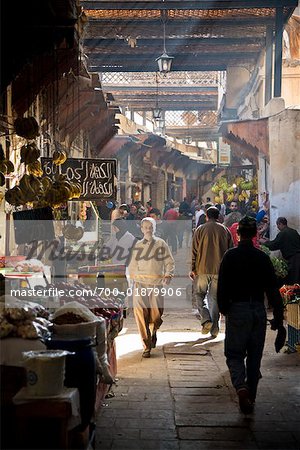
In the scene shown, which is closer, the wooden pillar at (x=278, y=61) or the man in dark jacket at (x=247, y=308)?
the man in dark jacket at (x=247, y=308)

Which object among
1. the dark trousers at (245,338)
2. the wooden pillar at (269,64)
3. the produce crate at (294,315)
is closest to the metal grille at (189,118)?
the wooden pillar at (269,64)

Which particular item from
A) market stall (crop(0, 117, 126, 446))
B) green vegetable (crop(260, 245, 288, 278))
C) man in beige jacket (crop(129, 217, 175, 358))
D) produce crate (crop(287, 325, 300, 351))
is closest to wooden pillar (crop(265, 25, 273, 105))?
green vegetable (crop(260, 245, 288, 278))

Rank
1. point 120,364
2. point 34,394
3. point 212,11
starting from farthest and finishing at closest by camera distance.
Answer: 1. point 212,11
2. point 120,364
3. point 34,394

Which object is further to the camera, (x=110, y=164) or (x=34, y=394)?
(x=110, y=164)

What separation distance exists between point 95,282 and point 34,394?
4566 millimetres

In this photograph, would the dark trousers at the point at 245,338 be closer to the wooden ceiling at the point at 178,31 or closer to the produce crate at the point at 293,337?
the produce crate at the point at 293,337

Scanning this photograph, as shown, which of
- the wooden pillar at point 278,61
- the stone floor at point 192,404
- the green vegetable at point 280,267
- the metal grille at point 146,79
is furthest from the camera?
the metal grille at point 146,79

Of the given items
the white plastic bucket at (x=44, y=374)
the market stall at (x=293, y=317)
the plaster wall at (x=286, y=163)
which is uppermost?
the plaster wall at (x=286, y=163)

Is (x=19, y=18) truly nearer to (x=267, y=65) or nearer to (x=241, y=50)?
(x=267, y=65)

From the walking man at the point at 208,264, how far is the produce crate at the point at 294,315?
1376mm

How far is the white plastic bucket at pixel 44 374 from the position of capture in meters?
4.07

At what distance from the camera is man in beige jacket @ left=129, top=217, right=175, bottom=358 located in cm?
883

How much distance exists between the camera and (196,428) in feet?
18.9

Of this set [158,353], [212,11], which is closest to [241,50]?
[212,11]
